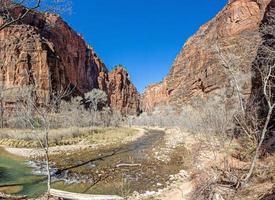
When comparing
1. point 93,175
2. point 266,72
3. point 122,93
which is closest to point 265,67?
point 266,72

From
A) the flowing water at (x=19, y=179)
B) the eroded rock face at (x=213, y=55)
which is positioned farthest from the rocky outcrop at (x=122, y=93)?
the flowing water at (x=19, y=179)

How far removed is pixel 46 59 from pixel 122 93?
3153 inches

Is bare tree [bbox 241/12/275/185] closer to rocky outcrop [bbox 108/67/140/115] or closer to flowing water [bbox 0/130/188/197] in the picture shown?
flowing water [bbox 0/130/188/197]

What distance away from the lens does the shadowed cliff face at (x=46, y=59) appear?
251ft

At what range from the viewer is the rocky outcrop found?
159500mm

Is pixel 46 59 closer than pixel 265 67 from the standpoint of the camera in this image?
No

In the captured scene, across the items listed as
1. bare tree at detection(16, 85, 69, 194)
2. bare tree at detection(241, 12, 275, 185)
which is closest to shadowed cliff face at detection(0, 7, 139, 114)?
bare tree at detection(16, 85, 69, 194)

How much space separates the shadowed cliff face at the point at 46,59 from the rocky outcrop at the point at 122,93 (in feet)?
40.6

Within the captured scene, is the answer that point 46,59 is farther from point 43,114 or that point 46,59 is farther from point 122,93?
point 122,93

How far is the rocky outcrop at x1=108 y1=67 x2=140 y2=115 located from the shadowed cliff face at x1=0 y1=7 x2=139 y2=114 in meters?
12.4

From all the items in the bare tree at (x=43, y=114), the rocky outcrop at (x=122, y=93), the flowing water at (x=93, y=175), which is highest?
the rocky outcrop at (x=122, y=93)

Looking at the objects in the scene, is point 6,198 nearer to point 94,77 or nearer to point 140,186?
point 140,186

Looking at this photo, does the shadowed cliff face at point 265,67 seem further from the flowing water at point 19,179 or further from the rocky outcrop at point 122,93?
the rocky outcrop at point 122,93

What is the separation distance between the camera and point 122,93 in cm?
16262
